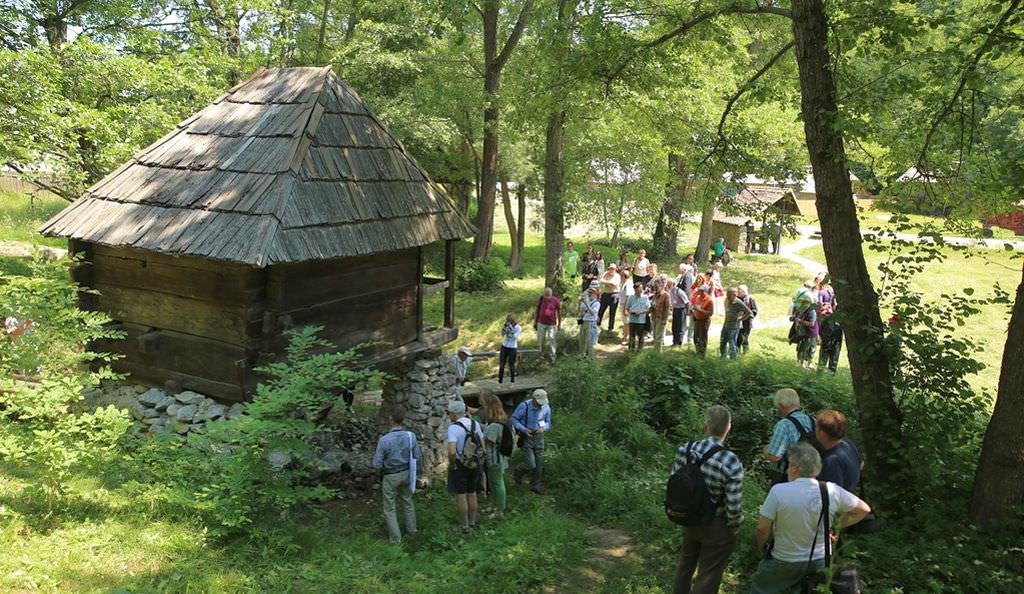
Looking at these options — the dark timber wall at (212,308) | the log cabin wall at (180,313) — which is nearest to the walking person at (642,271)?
the dark timber wall at (212,308)

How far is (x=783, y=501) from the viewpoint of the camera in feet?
14.8

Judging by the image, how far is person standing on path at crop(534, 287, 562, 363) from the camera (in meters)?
13.9

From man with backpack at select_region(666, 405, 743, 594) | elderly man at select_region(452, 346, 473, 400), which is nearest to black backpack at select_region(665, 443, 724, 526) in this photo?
man with backpack at select_region(666, 405, 743, 594)

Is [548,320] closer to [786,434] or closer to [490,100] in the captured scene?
[490,100]

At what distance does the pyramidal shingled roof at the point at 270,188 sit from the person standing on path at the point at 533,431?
256 cm

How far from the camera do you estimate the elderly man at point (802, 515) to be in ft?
14.7

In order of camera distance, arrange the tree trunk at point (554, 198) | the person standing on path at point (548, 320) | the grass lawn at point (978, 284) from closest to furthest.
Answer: the person standing on path at point (548, 320)
the grass lawn at point (978, 284)
the tree trunk at point (554, 198)

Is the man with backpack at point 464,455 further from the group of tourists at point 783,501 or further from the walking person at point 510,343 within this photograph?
the walking person at point 510,343

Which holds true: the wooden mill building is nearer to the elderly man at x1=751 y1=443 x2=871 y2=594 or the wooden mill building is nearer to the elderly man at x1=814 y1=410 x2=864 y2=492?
the elderly man at x1=751 y1=443 x2=871 y2=594

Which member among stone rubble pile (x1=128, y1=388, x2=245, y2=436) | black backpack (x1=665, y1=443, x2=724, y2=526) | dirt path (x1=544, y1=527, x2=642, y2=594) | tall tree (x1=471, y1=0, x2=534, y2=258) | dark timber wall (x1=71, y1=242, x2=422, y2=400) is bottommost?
dirt path (x1=544, y1=527, x2=642, y2=594)

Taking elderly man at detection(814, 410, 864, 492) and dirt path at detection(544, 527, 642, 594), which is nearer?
elderly man at detection(814, 410, 864, 492)

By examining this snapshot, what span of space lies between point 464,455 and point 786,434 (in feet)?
11.1

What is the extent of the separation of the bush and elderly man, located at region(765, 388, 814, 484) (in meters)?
15.2

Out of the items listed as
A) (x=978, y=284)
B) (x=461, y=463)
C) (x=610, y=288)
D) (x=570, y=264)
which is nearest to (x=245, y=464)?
(x=461, y=463)
